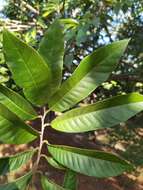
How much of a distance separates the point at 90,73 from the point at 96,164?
176 mm

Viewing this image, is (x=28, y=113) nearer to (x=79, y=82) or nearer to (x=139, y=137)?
(x=79, y=82)

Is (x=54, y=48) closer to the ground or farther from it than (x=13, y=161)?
farther from it

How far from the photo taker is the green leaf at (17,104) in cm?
80

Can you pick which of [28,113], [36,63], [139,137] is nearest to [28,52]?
[36,63]

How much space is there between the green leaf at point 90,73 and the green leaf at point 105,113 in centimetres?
3

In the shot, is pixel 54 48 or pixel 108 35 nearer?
pixel 54 48

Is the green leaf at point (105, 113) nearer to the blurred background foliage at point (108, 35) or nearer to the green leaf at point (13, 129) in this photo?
the green leaf at point (13, 129)

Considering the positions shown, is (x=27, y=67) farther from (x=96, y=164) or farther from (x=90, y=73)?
(x=96, y=164)

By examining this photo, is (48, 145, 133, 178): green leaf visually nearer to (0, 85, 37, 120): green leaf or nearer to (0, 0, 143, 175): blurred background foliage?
(0, 85, 37, 120): green leaf

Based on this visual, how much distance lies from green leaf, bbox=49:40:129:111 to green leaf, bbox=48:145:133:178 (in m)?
0.11

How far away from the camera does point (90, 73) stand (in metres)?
0.77

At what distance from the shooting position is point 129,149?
13.5 ft

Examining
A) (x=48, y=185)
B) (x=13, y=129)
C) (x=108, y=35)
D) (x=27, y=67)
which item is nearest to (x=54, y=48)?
(x=27, y=67)

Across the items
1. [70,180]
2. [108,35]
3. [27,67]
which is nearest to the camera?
[27,67]
